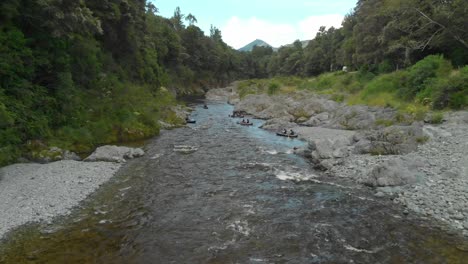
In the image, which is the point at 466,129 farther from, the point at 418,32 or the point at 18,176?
the point at 18,176

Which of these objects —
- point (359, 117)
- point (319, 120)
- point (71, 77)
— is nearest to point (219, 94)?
point (319, 120)

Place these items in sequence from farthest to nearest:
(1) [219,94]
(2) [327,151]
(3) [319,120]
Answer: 1. (1) [219,94]
2. (3) [319,120]
3. (2) [327,151]

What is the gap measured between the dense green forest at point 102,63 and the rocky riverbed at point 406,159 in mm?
6744

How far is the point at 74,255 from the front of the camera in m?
11.9

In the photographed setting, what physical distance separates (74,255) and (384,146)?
67.2 ft

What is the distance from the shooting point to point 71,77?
26859 mm

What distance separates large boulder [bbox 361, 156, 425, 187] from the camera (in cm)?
1841

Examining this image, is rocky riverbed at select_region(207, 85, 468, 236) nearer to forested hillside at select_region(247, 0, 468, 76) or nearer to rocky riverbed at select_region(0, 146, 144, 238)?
forested hillside at select_region(247, 0, 468, 76)

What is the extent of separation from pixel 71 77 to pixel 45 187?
40.9 feet

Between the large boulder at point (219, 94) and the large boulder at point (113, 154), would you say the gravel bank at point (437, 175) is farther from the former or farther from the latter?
the large boulder at point (219, 94)

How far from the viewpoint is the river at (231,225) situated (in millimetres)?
12094

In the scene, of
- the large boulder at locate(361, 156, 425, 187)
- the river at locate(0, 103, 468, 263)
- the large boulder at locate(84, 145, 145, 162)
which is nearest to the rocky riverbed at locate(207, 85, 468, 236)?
the large boulder at locate(361, 156, 425, 187)

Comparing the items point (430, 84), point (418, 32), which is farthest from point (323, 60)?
point (430, 84)

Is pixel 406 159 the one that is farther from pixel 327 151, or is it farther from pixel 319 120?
pixel 319 120
